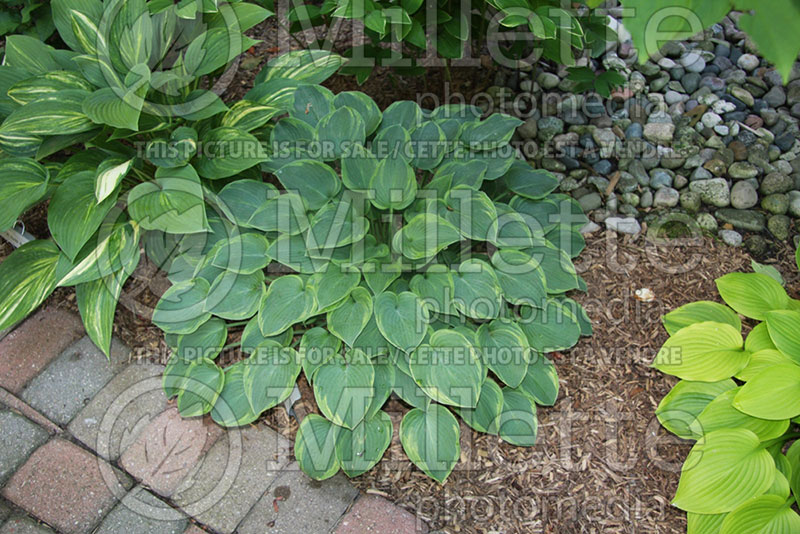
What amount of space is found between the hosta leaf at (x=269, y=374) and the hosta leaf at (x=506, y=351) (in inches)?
23.7

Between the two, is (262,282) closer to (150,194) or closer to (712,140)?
(150,194)

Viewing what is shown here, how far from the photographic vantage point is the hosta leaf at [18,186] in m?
1.91

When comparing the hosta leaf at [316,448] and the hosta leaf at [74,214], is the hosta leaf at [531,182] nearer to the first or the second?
the hosta leaf at [316,448]

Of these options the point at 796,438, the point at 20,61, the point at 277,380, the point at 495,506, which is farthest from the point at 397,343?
the point at 20,61

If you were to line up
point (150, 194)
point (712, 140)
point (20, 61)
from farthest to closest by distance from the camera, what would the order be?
point (712, 140), point (20, 61), point (150, 194)

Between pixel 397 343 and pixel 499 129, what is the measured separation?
884mm

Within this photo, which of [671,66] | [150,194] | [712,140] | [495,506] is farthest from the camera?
[671,66]

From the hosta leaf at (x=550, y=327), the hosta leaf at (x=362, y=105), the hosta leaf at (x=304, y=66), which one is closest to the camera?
the hosta leaf at (x=550, y=327)

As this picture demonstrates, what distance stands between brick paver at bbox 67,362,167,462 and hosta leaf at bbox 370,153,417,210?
3.17 ft

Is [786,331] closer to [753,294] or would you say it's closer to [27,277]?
[753,294]

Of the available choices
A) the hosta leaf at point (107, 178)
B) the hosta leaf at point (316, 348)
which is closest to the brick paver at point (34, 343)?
the hosta leaf at point (107, 178)

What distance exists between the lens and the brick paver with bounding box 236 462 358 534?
1842mm

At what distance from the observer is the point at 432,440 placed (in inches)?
76.1

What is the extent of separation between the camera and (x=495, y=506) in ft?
6.17
